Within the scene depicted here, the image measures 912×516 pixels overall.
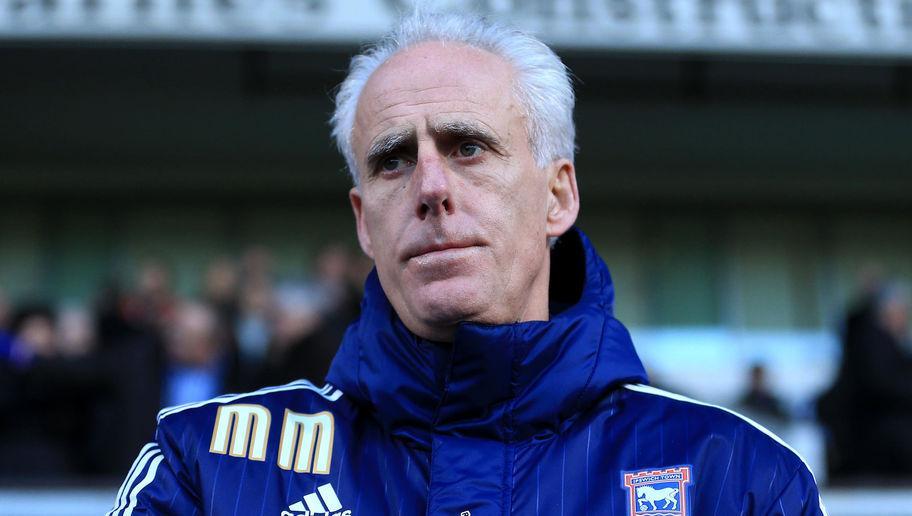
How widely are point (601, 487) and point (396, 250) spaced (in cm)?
55

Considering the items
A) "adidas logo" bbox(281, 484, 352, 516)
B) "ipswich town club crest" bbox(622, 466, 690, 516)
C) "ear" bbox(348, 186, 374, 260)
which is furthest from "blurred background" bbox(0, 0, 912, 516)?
"ipswich town club crest" bbox(622, 466, 690, 516)

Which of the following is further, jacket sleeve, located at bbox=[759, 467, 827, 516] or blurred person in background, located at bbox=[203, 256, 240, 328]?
blurred person in background, located at bbox=[203, 256, 240, 328]

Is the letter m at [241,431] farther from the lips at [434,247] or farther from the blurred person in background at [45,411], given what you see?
the blurred person in background at [45,411]

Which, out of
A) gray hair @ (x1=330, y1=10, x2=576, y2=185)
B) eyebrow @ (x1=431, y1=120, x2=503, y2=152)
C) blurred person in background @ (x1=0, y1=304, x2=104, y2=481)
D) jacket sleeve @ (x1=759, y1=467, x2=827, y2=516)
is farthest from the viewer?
blurred person in background @ (x1=0, y1=304, x2=104, y2=481)

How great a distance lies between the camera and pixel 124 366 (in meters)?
5.50

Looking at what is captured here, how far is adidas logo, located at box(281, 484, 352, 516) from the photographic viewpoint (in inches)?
72.4

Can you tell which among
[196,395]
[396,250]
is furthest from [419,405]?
[196,395]

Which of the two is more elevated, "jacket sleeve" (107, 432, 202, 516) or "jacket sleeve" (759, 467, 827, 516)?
"jacket sleeve" (107, 432, 202, 516)

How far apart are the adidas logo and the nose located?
504 millimetres

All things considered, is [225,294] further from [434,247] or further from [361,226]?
[434,247]

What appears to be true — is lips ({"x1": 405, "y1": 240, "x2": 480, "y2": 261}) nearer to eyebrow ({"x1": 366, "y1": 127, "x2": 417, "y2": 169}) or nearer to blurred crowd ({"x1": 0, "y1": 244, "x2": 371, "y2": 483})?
eyebrow ({"x1": 366, "y1": 127, "x2": 417, "y2": 169})

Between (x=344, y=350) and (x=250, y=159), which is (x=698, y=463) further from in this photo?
(x=250, y=159)

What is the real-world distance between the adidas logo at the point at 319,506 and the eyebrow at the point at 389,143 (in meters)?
0.62

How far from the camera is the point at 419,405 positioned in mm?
1911
